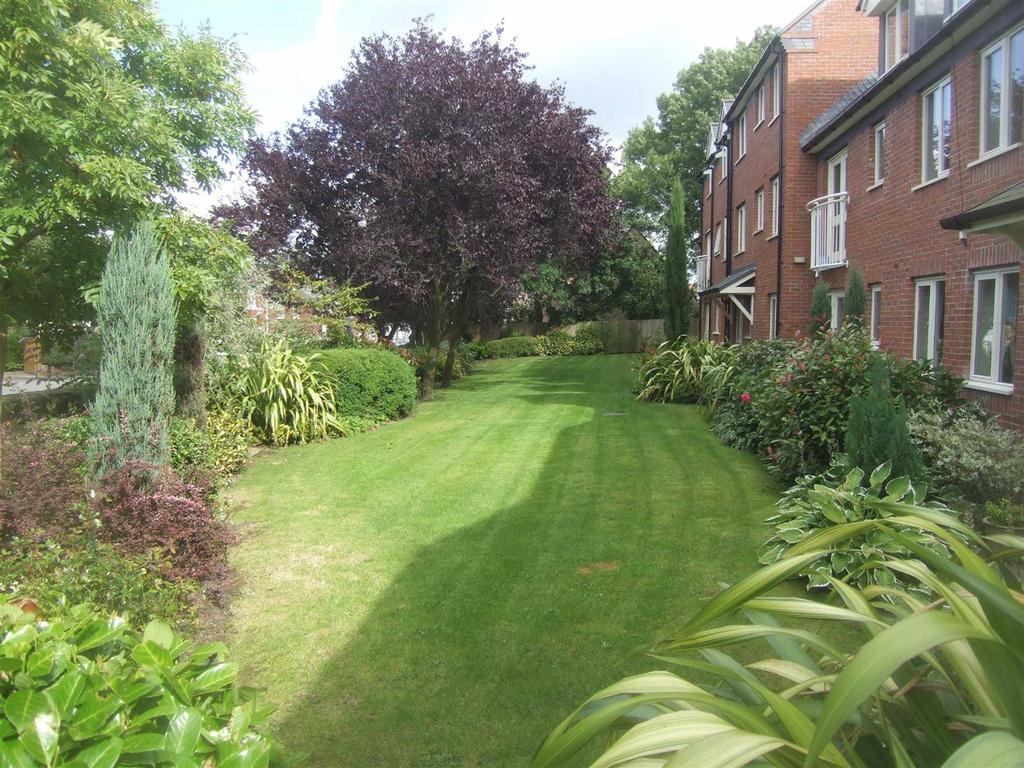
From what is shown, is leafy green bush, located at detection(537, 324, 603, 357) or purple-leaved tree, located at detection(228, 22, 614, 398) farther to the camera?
leafy green bush, located at detection(537, 324, 603, 357)

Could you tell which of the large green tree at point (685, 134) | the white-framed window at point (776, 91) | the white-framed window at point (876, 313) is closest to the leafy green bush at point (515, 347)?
the large green tree at point (685, 134)

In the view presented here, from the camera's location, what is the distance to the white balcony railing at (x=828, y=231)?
14.6 metres

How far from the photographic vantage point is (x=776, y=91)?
18219 mm

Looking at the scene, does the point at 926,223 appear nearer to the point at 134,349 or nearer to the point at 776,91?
the point at 776,91

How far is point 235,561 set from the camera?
21.9 feet

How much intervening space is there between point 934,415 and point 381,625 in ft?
20.4

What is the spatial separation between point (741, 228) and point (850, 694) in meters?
23.5

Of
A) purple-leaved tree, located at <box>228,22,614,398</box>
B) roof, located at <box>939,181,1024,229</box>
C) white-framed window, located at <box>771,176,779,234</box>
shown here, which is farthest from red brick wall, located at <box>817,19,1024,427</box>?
purple-leaved tree, located at <box>228,22,614,398</box>

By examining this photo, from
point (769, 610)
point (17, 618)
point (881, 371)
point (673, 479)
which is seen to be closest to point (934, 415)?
point (881, 371)

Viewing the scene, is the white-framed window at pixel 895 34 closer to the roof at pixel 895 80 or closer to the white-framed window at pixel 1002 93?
the roof at pixel 895 80

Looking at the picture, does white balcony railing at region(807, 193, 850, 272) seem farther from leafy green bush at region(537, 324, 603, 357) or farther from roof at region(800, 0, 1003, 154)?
leafy green bush at region(537, 324, 603, 357)

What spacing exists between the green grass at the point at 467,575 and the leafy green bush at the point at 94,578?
2.06 feet

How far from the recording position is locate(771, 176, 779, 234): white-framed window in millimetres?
18188

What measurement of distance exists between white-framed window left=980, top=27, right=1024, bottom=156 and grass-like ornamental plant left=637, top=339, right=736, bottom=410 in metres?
7.04
